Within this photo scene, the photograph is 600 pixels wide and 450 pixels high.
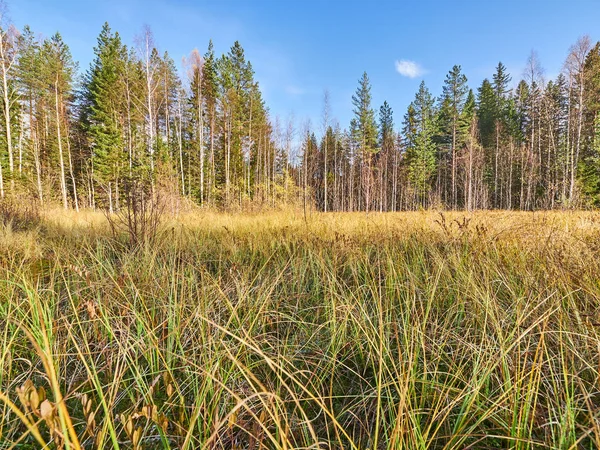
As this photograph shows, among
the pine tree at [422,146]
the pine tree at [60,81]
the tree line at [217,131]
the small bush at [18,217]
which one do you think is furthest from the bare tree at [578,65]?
the pine tree at [60,81]

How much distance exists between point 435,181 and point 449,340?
33688mm

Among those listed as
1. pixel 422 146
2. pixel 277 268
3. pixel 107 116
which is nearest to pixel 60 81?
pixel 107 116

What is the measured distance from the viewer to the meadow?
0.73 metres

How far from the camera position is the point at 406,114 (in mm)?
33469

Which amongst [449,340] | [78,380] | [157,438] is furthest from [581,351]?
[78,380]

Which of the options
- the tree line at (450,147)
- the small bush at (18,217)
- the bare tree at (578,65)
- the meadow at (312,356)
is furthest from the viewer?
the tree line at (450,147)

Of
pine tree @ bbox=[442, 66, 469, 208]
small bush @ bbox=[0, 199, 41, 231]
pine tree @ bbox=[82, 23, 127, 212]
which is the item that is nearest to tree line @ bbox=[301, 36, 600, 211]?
pine tree @ bbox=[442, 66, 469, 208]

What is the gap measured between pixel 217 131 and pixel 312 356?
24229 mm

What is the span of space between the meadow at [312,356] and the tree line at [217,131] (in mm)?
8221

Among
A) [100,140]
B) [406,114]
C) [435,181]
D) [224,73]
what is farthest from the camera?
[406,114]

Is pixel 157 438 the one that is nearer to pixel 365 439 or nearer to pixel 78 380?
pixel 78 380

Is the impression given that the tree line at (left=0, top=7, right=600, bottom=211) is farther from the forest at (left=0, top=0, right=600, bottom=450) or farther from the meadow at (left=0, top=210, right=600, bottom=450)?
Answer: the meadow at (left=0, top=210, right=600, bottom=450)

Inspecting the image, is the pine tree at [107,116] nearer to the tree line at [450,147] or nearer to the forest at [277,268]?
the forest at [277,268]

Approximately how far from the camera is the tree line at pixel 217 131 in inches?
620
